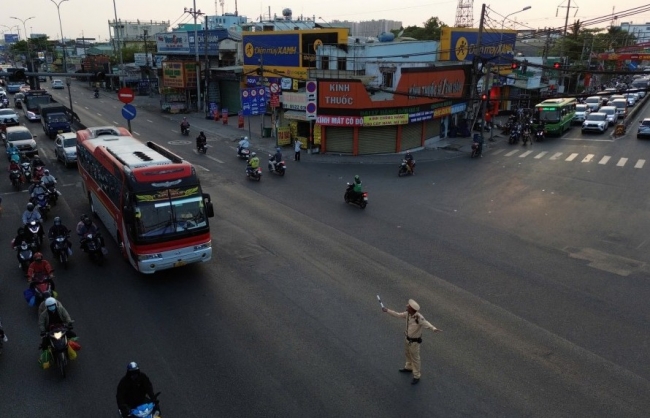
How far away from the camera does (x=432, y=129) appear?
117 ft

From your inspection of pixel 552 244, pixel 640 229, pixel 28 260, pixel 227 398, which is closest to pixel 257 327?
pixel 227 398

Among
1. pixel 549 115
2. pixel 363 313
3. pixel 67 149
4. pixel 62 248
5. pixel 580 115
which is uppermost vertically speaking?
pixel 549 115

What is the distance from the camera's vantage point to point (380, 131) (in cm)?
3116

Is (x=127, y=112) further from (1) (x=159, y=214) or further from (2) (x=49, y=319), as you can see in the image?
(2) (x=49, y=319)

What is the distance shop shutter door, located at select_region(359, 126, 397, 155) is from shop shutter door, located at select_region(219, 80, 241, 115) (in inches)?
913

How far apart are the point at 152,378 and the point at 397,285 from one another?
6572 millimetres

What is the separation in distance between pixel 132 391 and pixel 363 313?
568 cm

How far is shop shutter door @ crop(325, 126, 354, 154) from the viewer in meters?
30.9

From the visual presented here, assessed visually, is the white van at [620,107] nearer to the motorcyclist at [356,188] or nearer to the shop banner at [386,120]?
the shop banner at [386,120]

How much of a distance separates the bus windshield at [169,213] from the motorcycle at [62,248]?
324 centimetres

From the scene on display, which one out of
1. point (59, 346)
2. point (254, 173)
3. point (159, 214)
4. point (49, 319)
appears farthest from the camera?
point (254, 173)

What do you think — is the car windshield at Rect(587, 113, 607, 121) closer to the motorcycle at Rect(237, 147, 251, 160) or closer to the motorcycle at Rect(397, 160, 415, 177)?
the motorcycle at Rect(397, 160, 415, 177)

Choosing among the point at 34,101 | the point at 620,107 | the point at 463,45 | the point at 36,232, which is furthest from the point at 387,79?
the point at 34,101

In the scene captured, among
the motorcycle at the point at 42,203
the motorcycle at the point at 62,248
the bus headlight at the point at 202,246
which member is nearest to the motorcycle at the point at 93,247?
the motorcycle at the point at 62,248
